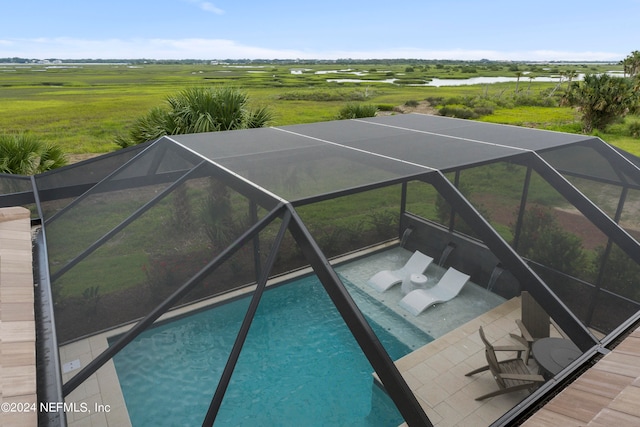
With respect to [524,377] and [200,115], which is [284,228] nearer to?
[524,377]

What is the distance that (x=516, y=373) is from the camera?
5.18m

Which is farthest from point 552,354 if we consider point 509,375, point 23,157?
point 23,157

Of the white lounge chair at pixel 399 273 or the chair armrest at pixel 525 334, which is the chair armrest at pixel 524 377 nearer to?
the chair armrest at pixel 525 334

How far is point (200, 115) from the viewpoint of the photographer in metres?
10.2

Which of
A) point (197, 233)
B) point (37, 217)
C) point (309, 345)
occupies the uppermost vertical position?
point (37, 217)

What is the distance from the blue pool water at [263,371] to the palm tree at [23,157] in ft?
20.9

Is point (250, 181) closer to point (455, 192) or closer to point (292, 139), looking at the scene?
point (455, 192)

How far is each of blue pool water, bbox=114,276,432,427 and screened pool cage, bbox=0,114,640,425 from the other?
695 mm

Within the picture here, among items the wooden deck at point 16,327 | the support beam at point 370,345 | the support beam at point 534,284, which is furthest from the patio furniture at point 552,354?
the wooden deck at point 16,327

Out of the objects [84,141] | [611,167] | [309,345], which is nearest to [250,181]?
[309,345]

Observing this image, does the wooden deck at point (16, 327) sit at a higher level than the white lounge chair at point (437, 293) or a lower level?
higher

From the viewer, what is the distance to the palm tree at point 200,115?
1015 centimetres

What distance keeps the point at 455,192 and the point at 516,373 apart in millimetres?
3004

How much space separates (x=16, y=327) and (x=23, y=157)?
9.93 meters
